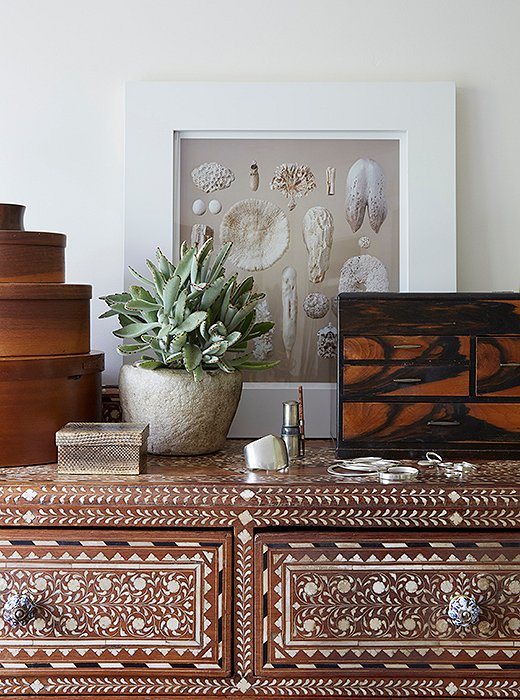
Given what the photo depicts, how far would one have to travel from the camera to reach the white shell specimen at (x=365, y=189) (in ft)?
4.23

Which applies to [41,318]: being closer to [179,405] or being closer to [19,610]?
[179,405]

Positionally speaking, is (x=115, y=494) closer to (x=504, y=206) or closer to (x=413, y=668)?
(x=413, y=668)

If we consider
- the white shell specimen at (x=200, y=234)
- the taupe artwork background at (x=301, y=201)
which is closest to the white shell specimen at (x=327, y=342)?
the taupe artwork background at (x=301, y=201)

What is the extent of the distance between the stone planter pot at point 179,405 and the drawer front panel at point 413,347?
0.19 m

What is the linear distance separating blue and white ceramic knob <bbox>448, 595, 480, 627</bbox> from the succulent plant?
0.42m

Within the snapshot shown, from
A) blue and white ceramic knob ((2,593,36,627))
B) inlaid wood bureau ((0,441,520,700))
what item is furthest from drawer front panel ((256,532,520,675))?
blue and white ceramic knob ((2,593,36,627))

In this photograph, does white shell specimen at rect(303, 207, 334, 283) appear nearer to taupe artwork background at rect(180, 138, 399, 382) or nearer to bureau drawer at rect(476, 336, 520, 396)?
taupe artwork background at rect(180, 138, 399, 382)

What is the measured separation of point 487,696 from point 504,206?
759 mm

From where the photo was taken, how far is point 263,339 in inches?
51.3

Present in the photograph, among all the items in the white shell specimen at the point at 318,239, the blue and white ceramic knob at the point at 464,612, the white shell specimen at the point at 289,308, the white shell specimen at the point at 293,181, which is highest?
the white shell specimen at the point at 293,181

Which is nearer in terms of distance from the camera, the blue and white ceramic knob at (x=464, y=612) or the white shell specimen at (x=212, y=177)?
the blue and white ceramic knob at (x=464, y=612)

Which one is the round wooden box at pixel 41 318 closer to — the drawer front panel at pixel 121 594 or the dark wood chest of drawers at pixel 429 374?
the drawer front panel at pixel 121 594

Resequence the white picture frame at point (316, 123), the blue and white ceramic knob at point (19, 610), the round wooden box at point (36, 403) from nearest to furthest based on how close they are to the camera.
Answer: the blue and white ceramic knob at point (19, 610) < the round wooden box at point (36, 403) < the white picture frame at point (316, 123)

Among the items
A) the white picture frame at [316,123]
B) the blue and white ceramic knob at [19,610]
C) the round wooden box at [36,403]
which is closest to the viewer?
the blue and white ceramic knob at [19,610]
